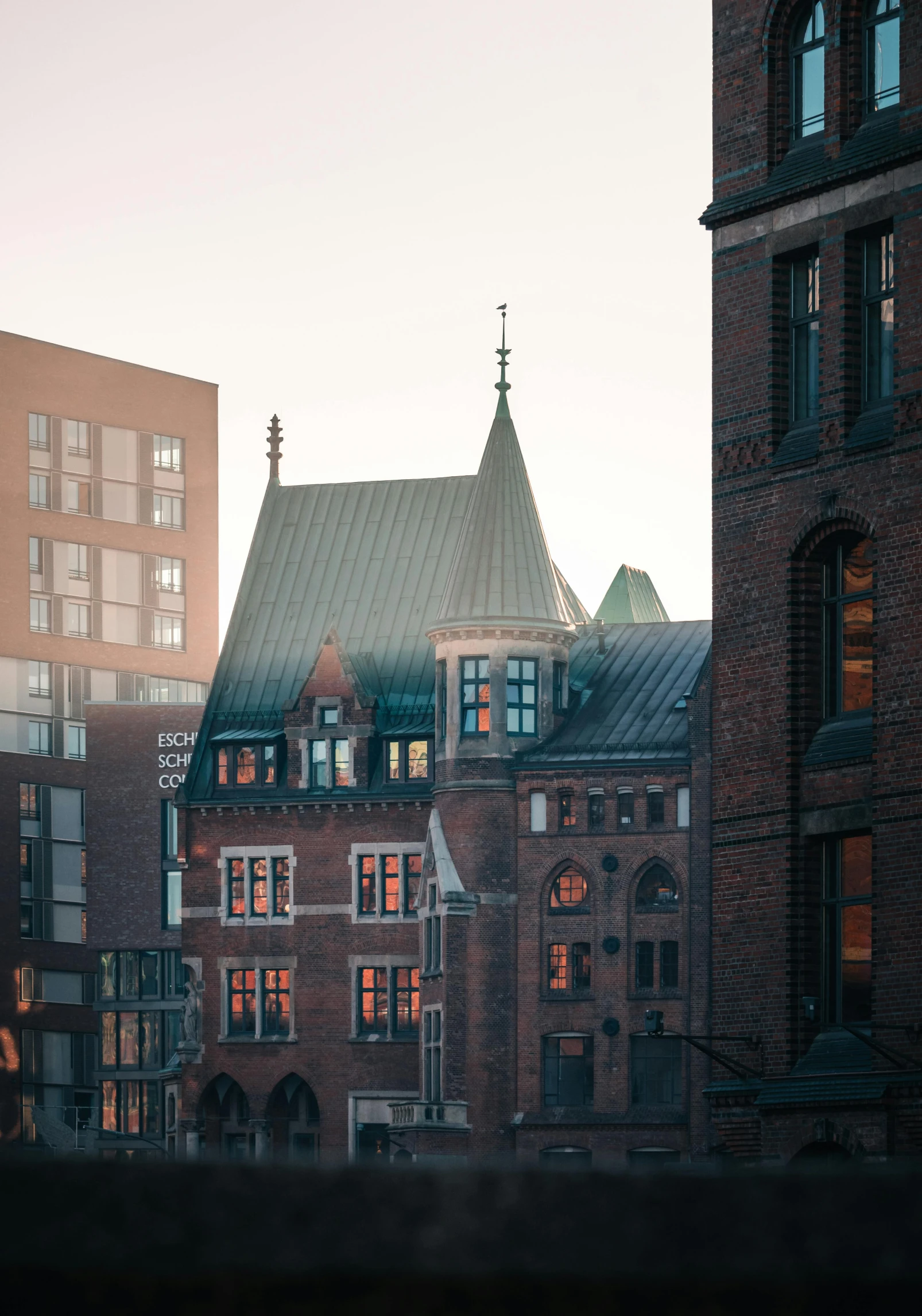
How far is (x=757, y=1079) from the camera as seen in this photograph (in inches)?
1342

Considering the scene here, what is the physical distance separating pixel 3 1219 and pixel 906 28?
2694 cm

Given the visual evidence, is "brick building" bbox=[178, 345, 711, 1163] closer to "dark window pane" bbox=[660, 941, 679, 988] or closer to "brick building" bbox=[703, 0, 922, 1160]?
"dark window pane" bbox=[660, 941, 679, 988]

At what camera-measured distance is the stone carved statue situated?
247 feet

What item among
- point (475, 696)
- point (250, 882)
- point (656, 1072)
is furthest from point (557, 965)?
point (250, 882)

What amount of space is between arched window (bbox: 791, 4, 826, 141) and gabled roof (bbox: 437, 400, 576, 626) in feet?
121

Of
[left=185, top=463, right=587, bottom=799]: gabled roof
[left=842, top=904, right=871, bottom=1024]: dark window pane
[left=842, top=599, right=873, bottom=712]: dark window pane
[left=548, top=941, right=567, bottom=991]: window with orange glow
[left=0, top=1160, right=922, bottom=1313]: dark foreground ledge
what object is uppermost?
[left=185, top=463, right=587, bottom=799]: gabled roof

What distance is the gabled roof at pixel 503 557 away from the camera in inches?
2852

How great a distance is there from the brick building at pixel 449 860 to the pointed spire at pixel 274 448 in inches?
159

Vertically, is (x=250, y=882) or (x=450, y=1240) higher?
(x=450, y=1240)

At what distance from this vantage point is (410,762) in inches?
2955

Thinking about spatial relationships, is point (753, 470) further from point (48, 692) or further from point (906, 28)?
point (48, 692)

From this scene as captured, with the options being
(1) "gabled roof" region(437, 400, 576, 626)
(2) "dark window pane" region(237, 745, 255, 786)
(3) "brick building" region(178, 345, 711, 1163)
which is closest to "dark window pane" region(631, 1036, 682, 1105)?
(3) "brick building" region(178, 345, 711, 1163)

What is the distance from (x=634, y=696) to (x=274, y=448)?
1746 centimetres

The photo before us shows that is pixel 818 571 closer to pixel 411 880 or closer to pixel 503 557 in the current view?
pixel 503 557
